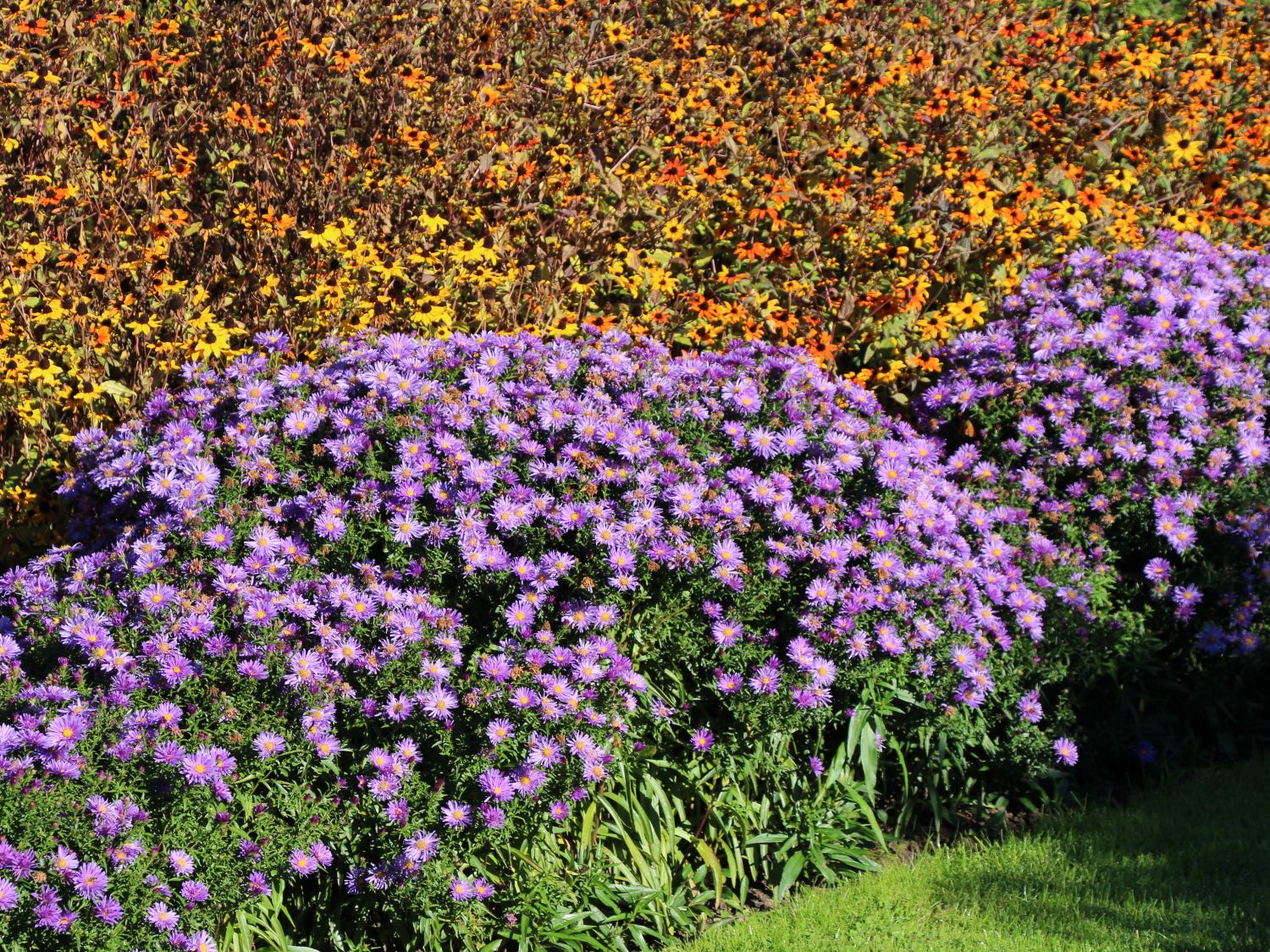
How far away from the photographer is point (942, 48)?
20.5 feet

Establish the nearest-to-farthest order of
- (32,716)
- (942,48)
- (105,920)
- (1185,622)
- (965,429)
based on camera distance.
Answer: (105,920), (32,716), (1185,622), (965,429), (942,48)

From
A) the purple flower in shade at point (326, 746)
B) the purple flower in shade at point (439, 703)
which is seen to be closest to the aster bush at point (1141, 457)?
the purple flower in shade at point (439, 703)

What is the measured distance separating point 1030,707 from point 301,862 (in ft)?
6.52

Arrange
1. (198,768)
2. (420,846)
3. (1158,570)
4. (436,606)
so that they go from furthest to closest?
1. (1158,570)
2. (436,606)
3. (420,846)
4. (198,768)

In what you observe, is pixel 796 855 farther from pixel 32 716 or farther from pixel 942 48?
pixel 942 48

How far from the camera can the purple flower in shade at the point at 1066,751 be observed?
152 inches

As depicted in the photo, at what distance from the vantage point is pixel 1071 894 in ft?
11.4

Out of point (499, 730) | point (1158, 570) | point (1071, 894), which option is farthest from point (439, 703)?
point (1158, 570)

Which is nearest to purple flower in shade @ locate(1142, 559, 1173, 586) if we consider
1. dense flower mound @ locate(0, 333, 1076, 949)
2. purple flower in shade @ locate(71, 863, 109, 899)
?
dense flower mound @ locate(0, 333, 1076, 949)

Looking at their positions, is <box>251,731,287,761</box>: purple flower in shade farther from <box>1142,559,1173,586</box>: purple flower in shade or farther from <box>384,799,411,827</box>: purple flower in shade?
<box>1142,559,1173,586</box>: purple flower in shade

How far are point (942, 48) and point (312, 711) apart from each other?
4.48m

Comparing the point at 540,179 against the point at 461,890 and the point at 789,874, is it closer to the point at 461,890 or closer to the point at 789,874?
the point at 789,874

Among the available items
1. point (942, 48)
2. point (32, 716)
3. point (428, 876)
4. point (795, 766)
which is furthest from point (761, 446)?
point (942, 48)

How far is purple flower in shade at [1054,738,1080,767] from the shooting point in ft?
12.7
